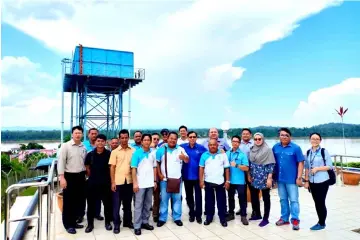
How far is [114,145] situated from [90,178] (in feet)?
2.14

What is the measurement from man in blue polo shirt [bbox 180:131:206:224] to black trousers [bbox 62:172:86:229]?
153cm

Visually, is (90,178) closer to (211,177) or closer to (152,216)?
(152,216)

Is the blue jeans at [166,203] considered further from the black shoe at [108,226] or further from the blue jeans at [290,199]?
the blue jeans at [290,199]

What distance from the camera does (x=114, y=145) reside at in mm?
4293

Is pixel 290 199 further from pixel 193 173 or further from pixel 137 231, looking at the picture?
pixel 137 231

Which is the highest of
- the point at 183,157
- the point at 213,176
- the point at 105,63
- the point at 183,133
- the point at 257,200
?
the point at 105,63

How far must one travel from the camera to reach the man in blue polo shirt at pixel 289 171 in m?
3.88

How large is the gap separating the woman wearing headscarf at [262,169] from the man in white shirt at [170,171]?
1.02 m

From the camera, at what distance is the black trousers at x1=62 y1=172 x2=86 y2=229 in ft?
12.5

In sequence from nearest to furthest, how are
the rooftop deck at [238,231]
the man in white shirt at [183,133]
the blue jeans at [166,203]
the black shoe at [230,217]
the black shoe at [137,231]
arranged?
the rooftop deck at [238,231], the black shoe at [137,231], the blue jeans at [166,203], the black shoe at [230,217], the man in white shirt at [183,133]

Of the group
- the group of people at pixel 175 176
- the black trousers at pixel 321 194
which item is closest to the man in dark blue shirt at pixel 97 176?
the group of people at pixel 175 176

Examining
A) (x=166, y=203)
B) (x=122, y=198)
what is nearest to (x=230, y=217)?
(x=166, y=203)

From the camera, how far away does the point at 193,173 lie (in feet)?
13.8

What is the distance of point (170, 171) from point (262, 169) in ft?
4.45
